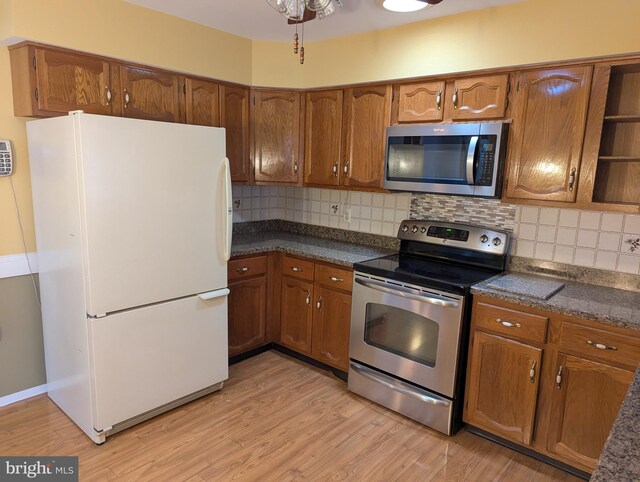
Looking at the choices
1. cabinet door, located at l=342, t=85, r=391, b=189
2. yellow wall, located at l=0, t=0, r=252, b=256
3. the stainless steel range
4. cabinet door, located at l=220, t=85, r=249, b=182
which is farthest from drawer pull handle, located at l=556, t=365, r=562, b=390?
yellow wall, located at l=0, t=0, r=252, b=256

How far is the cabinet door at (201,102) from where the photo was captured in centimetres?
294

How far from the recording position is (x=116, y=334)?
2.30m

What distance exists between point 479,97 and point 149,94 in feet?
6.60

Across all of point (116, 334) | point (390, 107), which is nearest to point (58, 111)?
point (116, 334)

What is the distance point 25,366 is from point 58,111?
1587 millimetres

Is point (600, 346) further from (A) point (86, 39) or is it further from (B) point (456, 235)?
(A) point (86, 39)

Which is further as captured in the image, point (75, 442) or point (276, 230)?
point (276, 230)

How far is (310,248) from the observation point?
3.26 metres

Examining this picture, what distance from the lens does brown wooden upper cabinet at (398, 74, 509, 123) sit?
8.04 ft

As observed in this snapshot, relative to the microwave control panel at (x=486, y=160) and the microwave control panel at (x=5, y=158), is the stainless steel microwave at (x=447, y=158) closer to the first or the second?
the microwave control panel at (x=486, y=160)

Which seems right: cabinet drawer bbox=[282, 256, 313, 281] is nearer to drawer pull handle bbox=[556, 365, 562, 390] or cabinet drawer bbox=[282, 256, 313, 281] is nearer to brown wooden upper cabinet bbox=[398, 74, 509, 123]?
brown wooden upper cabinet bbox=[398, 74, 509, 123]

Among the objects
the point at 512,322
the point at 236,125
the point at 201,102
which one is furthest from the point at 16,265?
the point at 512,322

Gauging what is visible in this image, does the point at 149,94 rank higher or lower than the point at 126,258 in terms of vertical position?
higher

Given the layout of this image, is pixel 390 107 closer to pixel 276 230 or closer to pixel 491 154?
pixel 491 154
